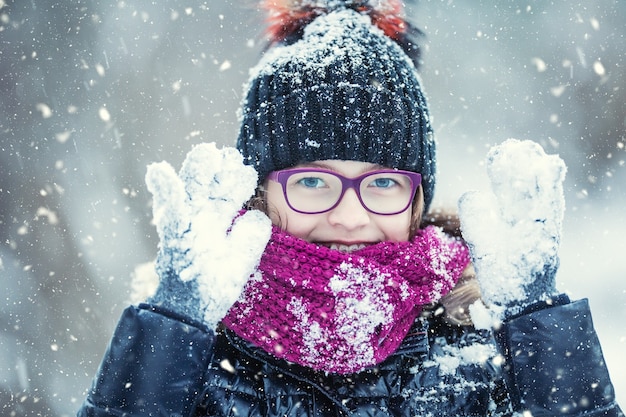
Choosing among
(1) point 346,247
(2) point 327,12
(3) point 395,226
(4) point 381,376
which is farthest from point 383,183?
(2) point 327,12

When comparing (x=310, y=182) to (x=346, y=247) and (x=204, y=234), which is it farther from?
(x=204, y=234)

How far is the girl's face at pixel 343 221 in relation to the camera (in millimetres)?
1824

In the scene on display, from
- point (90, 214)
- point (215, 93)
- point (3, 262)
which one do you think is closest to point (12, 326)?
point (3, 262)

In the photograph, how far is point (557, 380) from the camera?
1550 mm

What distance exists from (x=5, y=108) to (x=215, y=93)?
246cm

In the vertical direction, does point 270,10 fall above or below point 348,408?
above

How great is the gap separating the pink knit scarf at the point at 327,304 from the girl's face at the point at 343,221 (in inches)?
2.7

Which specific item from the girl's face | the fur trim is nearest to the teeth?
the girl's face

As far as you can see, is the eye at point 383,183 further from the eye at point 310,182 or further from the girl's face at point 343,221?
the eye at point 310,182

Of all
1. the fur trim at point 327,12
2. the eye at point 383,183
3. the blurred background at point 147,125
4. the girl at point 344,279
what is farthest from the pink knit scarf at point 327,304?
the blurred background at point 147,125

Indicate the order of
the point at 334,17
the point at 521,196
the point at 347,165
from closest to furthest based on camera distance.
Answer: the point at 521,196
the point at 347,165
the point at 334,17

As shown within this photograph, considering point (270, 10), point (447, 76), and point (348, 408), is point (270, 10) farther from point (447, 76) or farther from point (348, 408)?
point (447, 76)

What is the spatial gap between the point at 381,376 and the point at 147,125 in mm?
6039

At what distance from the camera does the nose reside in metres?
1.81
